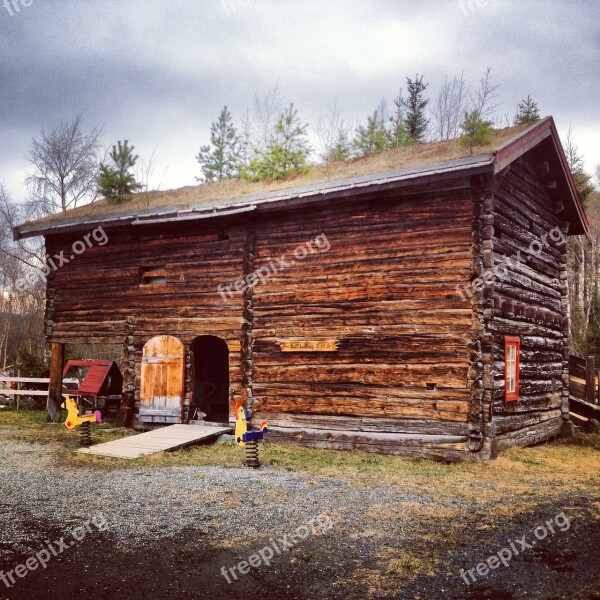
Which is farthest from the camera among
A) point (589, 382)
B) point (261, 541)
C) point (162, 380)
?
point (589, 382)

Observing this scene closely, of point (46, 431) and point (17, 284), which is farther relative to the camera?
point (17, 284)

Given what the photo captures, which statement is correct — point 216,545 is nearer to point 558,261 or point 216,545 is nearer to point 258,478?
point 258,478

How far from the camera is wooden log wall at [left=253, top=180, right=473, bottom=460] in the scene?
11133 mm

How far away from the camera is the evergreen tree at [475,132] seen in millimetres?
11961

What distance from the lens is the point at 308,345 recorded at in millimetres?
12484

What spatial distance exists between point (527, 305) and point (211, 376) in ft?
31.7

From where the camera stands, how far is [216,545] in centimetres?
594

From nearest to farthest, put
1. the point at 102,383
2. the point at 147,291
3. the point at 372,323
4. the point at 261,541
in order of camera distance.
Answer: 1. the point at 261,541
2. the point at 372,323
3. the point at 147,291
4. the point at 102,383

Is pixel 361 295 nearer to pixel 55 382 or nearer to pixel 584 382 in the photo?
pixel 584 382

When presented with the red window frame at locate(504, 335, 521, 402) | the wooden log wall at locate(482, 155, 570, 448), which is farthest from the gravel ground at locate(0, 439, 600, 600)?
the wooden log wall at locate(482, 155, 570, 448)

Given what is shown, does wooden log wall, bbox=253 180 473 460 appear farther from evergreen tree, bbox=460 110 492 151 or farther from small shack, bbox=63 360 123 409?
small shack, bbox=63 360 123 409

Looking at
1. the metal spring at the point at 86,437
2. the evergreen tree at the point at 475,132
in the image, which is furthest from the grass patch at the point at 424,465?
the evergreen tree at the point at 475,132

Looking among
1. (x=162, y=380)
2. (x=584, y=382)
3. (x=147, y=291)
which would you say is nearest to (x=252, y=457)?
(x=162, y=380)

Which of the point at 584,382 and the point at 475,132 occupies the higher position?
the point at 475,132
